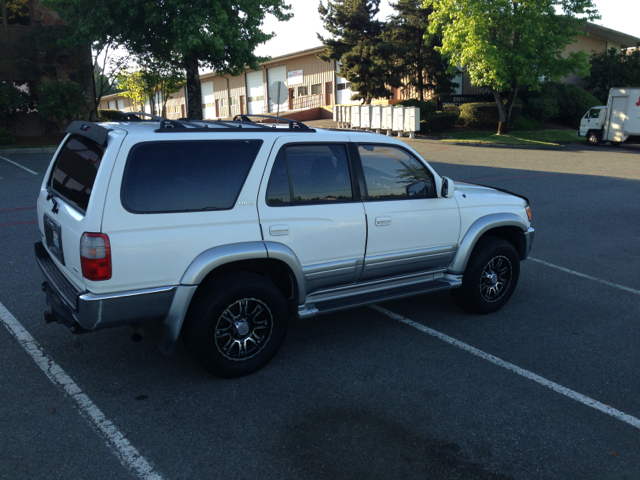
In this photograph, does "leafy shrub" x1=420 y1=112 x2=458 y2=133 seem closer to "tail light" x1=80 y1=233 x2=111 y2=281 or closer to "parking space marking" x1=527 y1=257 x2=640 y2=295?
"parking space marking" x1=527 y1=257 x2=640 y2=295

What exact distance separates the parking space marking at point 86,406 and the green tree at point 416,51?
101 ft

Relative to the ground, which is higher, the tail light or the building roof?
the building roof

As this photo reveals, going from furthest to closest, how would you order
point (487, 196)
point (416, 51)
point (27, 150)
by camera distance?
point (416, 51)
point (27, 150)
point (487, 196)

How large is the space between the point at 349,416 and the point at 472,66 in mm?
25933

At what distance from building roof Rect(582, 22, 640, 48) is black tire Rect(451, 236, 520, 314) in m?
41.7

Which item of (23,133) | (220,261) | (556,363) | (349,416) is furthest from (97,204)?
(23,133)

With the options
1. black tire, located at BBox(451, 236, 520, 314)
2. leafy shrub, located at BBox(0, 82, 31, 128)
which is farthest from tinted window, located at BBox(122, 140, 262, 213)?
leafy shrub, located at BBox(0, 82, 31, 128)

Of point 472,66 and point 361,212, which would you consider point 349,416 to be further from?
point 472,66

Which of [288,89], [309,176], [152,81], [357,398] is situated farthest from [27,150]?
[288,89]

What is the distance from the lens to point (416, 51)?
33469 mm

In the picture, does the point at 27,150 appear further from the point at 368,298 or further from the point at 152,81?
the point at 368,298

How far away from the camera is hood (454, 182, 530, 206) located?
5.41 m

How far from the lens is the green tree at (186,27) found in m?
21.2

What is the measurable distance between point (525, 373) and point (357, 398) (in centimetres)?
145
